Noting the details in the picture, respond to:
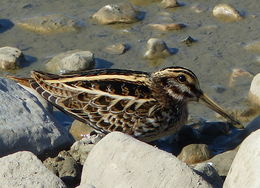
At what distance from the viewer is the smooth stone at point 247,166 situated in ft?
20.3

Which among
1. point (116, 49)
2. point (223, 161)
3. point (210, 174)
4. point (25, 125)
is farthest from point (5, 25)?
point (210, 174)

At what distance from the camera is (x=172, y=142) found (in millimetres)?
9148

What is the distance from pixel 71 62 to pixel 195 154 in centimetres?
233

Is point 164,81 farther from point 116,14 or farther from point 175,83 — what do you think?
point 116,14

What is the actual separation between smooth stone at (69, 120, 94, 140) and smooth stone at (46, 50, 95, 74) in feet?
3.82

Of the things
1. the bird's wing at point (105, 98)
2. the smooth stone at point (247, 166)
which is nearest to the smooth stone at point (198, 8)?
the bird's wing at point (105, 98)

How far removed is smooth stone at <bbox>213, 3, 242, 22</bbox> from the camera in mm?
11617

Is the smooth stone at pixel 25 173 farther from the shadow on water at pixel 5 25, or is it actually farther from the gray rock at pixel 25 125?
the shadow on water at pixel 5 25

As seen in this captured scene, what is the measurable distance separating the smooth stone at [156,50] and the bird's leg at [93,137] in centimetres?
204

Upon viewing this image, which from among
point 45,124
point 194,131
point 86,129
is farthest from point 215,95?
point 45,124

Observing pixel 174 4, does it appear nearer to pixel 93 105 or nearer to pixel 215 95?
pixel 215 95

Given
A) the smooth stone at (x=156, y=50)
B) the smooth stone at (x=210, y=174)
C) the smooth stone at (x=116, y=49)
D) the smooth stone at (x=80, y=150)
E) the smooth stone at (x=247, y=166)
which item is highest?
the smooth stone at (x=247, y=166)

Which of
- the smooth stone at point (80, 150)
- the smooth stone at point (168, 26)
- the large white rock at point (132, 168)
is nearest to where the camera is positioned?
the large white rock at point (132, 168)

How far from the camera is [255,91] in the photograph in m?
9.64
